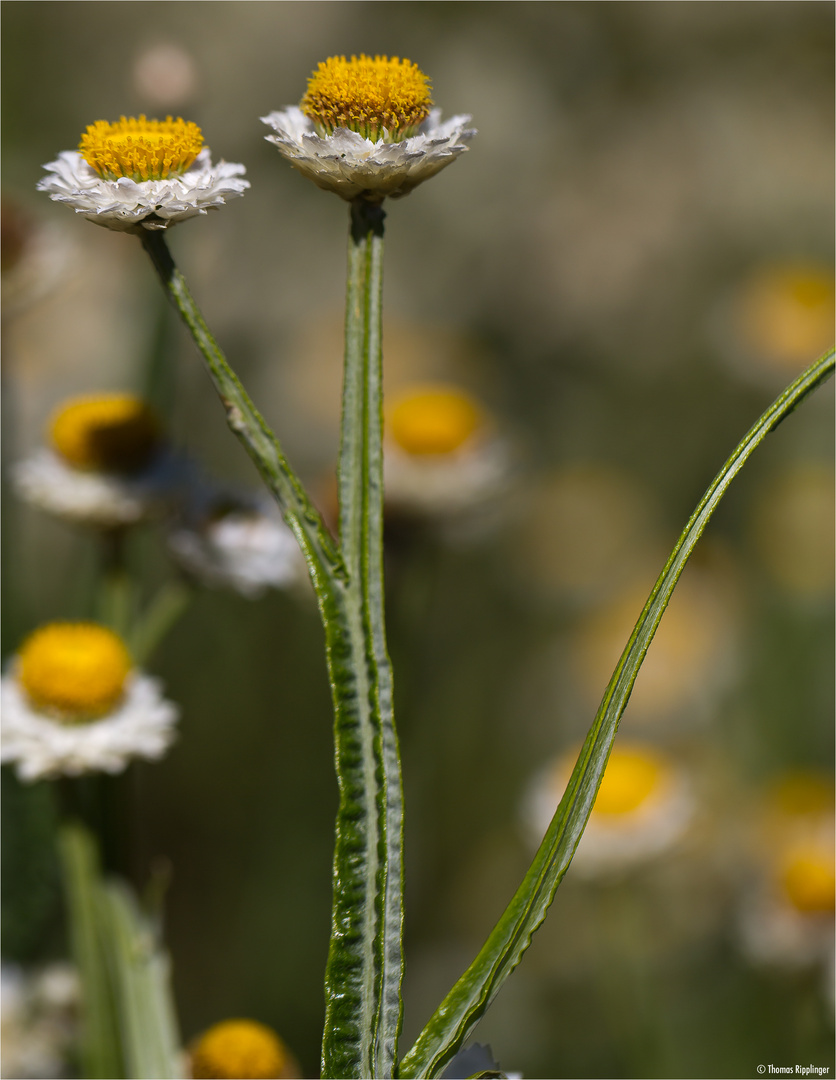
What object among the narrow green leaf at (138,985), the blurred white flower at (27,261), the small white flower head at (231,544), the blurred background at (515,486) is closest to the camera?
the narrow green leaf at (138,985)

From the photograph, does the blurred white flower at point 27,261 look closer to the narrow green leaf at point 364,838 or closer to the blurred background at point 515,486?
the blurred background at point 515,486

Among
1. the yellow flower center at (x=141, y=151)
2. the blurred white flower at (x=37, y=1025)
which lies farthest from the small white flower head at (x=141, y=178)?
the blurred white flower at (x=37, y=1025)

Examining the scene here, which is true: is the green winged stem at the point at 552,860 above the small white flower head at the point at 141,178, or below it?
below

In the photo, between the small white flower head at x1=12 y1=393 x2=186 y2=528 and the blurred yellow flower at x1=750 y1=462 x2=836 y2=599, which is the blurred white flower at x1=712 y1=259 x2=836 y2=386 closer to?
the blurred yellow flower at x1=750 y1=462 x2=836 y2=599

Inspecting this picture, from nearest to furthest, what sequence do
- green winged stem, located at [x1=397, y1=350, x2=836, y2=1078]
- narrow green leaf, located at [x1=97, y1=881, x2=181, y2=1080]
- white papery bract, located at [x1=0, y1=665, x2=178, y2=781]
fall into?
green winged stem, located at [x1=397, y1=350, x2=836, y2=1078] → narrow green leaf, located at [x1=97, y1=881, x2=181, y2=1080] → white papery bract, located at [x1=0, y1=665, x2=178, y2=781]

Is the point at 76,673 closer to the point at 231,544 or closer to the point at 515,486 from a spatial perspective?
the point at 231,544

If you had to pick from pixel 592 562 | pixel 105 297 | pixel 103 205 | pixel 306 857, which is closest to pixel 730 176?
pixel 592 562

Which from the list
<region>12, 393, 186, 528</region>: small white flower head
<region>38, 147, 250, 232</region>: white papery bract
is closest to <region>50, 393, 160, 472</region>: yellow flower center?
<region>12, 393, 186, 528</region>: small white flower head
